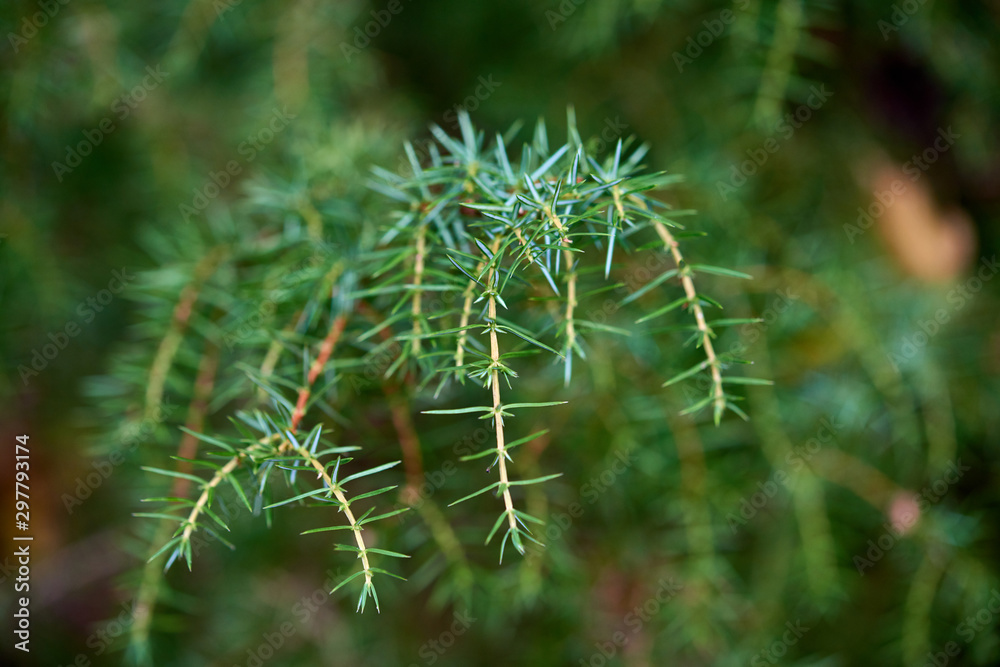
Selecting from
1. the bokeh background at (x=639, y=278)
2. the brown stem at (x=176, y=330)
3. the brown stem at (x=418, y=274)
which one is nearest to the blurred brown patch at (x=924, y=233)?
the bokeh background at (x=639, y=278)

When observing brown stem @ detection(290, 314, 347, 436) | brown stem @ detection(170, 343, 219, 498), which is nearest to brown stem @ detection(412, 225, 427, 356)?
brown stem @ detection(290, 314, 347, 436)

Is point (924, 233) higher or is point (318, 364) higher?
point (318, 364)

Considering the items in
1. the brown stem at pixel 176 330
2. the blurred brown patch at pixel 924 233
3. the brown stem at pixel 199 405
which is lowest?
the blurred brown patch at pixel 924 233

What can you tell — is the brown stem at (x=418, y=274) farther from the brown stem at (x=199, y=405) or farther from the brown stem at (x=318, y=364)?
the brown stem at (x=199, y=405)

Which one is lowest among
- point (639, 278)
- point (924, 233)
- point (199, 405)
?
point (924, 233)

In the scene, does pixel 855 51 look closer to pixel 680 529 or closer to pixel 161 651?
pixel 680 529

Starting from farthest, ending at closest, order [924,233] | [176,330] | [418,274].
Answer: [924,233] < [176,330] < [418,274]

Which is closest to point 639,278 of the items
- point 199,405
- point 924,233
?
point 199,405

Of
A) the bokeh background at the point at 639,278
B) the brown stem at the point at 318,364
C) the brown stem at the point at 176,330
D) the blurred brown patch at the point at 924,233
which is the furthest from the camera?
the blurred brown patch at the point at 924,233

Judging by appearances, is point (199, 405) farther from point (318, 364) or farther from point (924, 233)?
point (924, 233)
